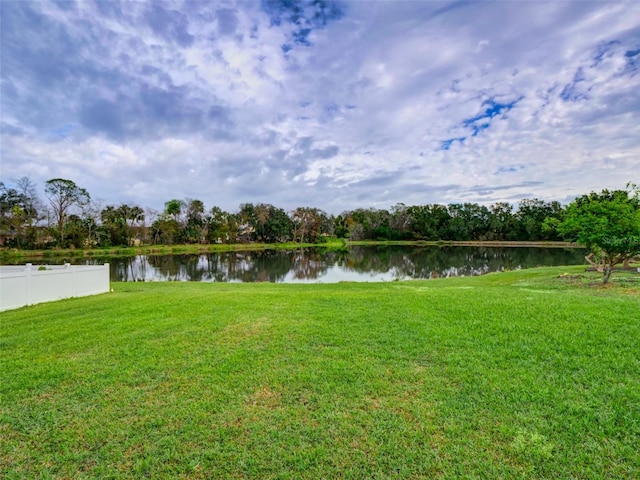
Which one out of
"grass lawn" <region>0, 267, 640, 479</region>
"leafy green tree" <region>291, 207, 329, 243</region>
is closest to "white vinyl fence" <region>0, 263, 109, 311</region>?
"grass lawn" <region>0, 267, 640, 479</region>

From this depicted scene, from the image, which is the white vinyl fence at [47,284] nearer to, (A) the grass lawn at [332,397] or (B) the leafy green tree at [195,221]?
(A) the grass lawn at [332,397]

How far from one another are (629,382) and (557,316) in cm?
201

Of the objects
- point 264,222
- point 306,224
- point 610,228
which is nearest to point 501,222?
point 306,224

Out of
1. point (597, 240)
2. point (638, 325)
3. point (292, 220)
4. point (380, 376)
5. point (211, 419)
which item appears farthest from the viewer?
point (292, 220)

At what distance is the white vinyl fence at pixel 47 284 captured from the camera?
7966 mm

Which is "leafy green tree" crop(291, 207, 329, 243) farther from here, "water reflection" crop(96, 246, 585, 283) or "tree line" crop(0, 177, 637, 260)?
"water reflection" crop(96, 246, 585, 283)

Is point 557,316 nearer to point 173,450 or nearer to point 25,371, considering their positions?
point 173,450

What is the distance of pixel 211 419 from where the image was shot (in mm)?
2723

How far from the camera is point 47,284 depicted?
8.78 m

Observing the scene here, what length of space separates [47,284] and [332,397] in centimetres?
922

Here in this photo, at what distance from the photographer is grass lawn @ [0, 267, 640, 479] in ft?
7.41

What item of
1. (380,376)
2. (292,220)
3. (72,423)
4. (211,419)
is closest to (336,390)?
(380,376)

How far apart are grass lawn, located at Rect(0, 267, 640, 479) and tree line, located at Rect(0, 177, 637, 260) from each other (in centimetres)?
2813

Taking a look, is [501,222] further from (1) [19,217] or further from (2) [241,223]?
(1) [19,217]
